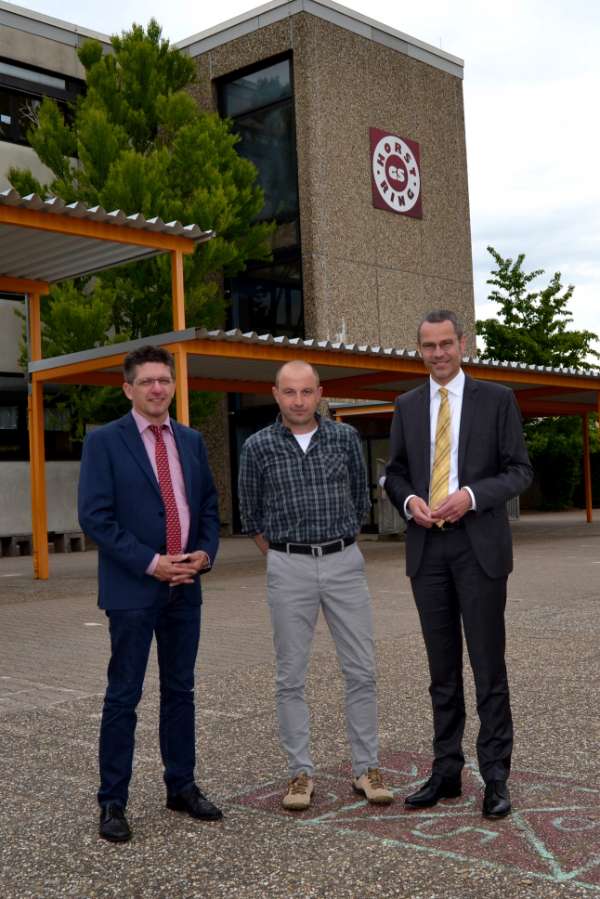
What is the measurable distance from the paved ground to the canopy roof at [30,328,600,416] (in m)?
5.47

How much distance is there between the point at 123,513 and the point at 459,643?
1428 millimetres

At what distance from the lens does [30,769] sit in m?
4.95

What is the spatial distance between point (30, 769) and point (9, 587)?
971 centimetres

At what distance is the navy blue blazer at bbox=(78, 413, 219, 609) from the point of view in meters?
4.05

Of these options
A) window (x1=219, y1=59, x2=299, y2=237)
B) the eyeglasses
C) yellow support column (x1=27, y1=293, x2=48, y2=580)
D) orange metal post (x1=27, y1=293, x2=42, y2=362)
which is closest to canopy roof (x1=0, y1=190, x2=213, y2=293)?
orange metal post (x1=27, y1=293, x2=42, y2=362)

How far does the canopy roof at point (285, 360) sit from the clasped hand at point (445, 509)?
9.00 meters

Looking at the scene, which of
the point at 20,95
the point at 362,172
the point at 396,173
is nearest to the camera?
the point at 20,95

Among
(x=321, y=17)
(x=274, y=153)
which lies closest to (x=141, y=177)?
(x=274, y=153)

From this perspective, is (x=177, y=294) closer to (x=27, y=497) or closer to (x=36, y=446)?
(x=36, y=446)

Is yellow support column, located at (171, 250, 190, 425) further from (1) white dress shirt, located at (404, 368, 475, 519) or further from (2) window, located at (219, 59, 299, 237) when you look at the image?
(2) window, located at (219, 59, 299, 237)

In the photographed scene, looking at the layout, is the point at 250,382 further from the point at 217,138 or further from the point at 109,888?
the point at 109,888

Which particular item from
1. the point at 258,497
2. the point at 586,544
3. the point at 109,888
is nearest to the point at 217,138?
the point at 586,544

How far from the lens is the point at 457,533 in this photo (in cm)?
421

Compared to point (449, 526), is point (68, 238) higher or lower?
higher
